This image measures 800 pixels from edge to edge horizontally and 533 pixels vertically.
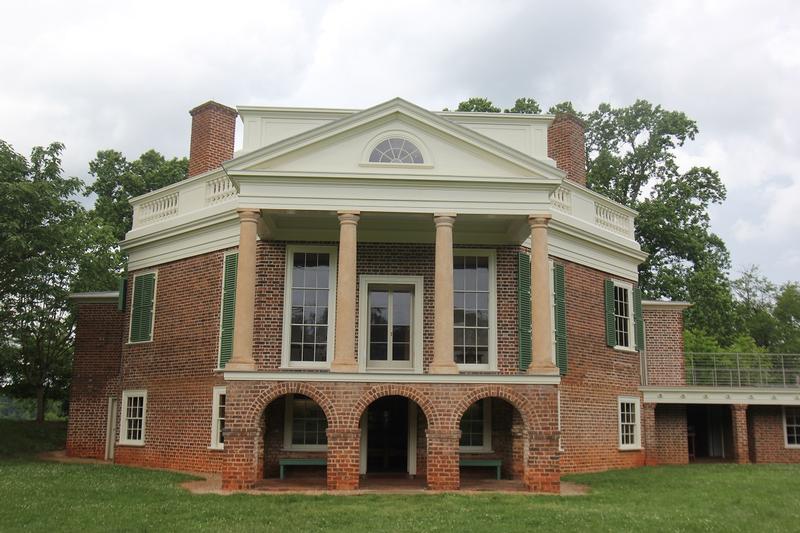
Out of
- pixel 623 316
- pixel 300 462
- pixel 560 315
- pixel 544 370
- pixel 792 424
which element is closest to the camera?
pixel 544 370

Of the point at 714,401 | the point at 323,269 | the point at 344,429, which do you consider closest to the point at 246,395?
the point at 344,429

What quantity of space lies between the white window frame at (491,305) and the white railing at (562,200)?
103 inches

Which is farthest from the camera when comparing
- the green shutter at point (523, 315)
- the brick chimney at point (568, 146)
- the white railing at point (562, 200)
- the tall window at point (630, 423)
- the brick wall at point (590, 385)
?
the brick chimney at point (568, 146)

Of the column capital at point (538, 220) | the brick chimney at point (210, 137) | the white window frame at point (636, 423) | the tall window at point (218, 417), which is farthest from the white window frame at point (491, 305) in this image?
the brick chimney at point (210, 137)

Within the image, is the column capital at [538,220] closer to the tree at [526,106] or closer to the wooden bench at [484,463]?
the wooden bench at [484,463]

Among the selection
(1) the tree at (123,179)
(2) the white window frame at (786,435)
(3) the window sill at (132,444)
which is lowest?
(3) the window sill at (132,444)

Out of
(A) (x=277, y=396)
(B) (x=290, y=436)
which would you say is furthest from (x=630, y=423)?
(A) (x=277, y=396)

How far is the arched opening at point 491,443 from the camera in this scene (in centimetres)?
1661

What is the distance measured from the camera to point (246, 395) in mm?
14586

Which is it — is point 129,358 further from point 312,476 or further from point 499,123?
point 499,123

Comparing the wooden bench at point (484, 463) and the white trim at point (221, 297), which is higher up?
the white trim at point (221, 297)

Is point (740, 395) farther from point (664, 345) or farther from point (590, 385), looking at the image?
point (590, 385)

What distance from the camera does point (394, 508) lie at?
1194cm

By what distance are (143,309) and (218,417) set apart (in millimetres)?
4324
